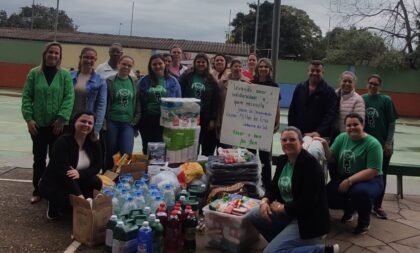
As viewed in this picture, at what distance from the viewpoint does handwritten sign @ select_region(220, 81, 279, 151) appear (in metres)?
5.79

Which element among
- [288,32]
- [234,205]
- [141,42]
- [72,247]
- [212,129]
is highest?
[288,32]

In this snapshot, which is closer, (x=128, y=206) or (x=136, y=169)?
(x=128, y=206)

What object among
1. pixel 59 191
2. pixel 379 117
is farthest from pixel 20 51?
pixel 379 117

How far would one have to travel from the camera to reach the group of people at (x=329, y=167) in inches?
152

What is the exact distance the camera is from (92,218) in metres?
4.22

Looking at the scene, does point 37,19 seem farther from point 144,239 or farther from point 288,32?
point 144,239

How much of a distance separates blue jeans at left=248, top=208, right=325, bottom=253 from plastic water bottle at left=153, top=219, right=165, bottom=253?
33.7 inches

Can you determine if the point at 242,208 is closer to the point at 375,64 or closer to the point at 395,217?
the point at 395,217

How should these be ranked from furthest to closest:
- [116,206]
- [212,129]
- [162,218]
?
1. [212,129]
2. [116,206]
3. [162,218]

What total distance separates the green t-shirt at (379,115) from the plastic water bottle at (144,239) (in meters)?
3.24

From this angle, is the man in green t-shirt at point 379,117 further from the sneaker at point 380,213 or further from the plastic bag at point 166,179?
the plastic bag at point 166,179

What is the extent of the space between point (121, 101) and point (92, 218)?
1.92 metres

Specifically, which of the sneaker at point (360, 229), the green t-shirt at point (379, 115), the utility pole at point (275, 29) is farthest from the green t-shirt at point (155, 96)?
the sneaker at point (360, 229)

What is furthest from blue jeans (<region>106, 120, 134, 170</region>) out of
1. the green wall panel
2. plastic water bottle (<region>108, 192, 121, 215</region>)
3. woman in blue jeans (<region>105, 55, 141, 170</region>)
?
the green wall panel
